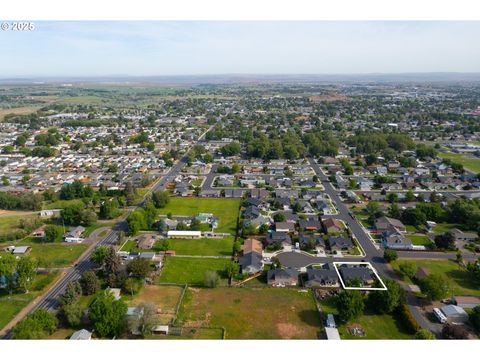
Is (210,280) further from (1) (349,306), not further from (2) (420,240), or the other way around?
(2) (420,240)

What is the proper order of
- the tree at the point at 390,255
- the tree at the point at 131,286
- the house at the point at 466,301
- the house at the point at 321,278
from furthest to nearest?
1. the tree at the point at 390,255
2. the house at the point at 321,278
3. the tree at the point at 131,286
4. the house at the point at 466,301

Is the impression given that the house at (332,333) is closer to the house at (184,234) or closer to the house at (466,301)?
the house at (466,301)

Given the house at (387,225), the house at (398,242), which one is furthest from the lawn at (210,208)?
the house at (398,242)

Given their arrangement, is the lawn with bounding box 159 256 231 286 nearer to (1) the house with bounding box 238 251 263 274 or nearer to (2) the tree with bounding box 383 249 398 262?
(1) the house with bounding box 238 251 263 274

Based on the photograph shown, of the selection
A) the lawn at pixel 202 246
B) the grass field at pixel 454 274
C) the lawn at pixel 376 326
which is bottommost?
the grass field at pixel 454 274

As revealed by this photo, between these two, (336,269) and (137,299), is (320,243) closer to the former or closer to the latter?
(336,269)

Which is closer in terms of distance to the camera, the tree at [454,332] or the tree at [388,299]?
the tree at [454,332]

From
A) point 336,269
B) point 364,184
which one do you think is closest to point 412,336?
point 336,269
